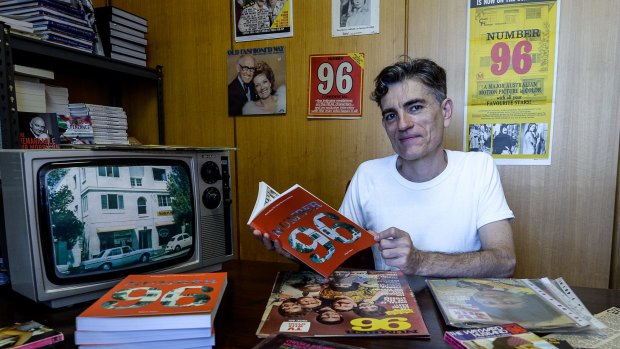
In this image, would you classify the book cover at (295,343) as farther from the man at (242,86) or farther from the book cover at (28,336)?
the man at (242,86)

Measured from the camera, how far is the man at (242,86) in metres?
1.78

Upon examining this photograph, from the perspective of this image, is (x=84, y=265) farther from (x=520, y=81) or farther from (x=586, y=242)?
(x=586, y=242)

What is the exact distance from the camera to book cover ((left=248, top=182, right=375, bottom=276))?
797 mm

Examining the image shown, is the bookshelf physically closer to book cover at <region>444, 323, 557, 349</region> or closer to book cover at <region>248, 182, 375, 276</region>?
book cover at <region>248, 182, 375, 276</region>

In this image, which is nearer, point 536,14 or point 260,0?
point 536,14

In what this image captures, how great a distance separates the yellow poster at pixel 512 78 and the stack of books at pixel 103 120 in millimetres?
1598

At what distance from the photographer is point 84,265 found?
0.78 meters

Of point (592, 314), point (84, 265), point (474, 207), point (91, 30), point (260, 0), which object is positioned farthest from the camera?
point (260, 0)

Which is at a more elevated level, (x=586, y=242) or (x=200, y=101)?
(x=200, y=101)

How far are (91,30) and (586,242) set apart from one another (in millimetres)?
2223

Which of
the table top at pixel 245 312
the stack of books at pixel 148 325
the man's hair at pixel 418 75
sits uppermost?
the man's hair at pixel 418 75

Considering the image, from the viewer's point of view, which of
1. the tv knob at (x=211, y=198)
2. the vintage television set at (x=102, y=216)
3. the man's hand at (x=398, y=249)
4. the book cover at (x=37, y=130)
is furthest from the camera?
the book cover at (x=37, y=130)

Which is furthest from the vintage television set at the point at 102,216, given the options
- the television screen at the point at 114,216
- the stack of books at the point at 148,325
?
the stack of books at the point at 148,325

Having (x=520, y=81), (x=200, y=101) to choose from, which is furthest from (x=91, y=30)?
(x=520, y=81)
